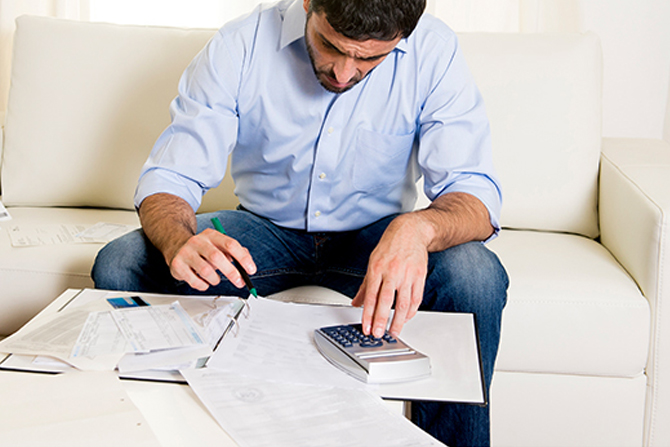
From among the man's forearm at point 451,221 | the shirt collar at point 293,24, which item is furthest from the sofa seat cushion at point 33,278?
the man's forearm at point 451,221

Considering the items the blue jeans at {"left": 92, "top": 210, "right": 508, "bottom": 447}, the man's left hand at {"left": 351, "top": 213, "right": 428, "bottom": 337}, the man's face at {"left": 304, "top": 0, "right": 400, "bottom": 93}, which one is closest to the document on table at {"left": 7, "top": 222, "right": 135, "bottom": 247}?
the blue jeans at {"left": 92, "top": 210, "right": 508, "bottom": 447}

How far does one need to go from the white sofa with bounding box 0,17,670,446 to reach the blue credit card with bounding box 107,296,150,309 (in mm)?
428

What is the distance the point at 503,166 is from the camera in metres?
1.61

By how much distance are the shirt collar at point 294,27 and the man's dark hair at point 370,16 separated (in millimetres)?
232

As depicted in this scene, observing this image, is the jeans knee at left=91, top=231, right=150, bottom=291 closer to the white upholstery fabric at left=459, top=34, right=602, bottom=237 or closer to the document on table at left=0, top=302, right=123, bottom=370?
the document on table at left=0, top=302, right=123, bottom=370

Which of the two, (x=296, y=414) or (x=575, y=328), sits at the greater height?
(x=296, y=414)

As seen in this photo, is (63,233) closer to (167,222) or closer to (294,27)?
(167,222)

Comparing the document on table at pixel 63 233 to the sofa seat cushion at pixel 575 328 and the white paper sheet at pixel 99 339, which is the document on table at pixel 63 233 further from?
the sofa seat cushion at pixel 575 328

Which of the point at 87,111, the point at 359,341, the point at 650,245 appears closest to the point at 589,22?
the point at 650,245

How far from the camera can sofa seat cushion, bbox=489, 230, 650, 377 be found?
1215 mm

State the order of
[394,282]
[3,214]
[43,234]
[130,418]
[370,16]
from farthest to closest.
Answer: [3,214] → [43,234] → [370,16] → [394,282] → [130,418]

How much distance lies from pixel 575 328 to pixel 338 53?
68 centimetres

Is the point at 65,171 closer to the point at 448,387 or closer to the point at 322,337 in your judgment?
the point at 322,337

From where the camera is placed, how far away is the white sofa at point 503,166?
49.5 inches
